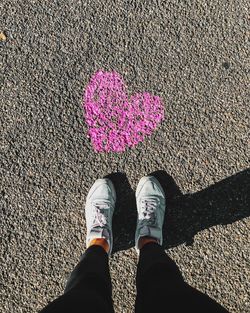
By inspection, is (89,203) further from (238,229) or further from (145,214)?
(238,229)

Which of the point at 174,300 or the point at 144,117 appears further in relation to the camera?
the point at 144,117

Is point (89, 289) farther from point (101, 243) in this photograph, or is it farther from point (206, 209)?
point (206, 209)

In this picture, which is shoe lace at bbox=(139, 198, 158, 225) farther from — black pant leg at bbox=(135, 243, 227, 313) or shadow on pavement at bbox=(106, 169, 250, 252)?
black pant leg at bbox=(135, 243, 227, 313)

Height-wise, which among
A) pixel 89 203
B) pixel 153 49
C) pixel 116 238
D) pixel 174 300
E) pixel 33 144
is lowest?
pixel 174 300

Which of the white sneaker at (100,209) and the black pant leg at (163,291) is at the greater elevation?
the white sneaker at (100,209)

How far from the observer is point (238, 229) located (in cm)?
275

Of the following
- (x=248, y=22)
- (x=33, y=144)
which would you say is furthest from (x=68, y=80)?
(x=248, y=22)

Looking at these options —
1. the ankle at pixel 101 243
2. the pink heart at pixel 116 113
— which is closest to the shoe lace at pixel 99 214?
the ankle at pixel 101 243

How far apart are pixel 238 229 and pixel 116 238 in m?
0.87

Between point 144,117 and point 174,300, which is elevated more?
point 144,117

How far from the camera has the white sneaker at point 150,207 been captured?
2.64 meters

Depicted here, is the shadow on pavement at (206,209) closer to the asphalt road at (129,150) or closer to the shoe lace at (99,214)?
the asphalt road at (129,150)

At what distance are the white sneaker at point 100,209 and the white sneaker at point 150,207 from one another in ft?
0.63

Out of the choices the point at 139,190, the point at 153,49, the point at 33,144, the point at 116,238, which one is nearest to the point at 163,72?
the point at 153,49
